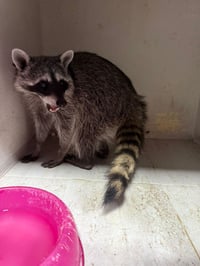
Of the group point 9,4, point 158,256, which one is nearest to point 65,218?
point 158,256

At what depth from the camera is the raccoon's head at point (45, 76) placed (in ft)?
4.56

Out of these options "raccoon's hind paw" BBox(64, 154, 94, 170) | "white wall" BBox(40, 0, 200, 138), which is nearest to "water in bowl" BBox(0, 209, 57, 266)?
"raccoon's hind paw" BBox(64, 154, 94, 170)

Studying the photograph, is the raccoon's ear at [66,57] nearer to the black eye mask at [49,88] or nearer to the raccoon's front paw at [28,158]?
the black eye mask at [49,88]

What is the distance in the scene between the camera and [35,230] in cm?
96

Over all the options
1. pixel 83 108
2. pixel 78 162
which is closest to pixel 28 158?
pixel 78 162

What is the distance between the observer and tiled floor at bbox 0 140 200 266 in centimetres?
101

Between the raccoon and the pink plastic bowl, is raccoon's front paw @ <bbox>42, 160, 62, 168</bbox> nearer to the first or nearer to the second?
the raccoon

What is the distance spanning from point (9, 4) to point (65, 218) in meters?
1.06

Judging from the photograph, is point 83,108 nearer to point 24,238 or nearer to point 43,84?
point 43,84

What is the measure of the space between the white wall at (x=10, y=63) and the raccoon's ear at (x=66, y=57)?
0.85ft

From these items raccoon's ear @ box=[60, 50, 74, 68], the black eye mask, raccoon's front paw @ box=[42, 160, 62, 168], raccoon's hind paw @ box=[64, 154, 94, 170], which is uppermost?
raccoon's ear @ box=[60, 50, 74, 68]

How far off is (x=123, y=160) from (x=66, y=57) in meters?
0.56

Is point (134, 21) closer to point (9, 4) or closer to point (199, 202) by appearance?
point (9, 4)

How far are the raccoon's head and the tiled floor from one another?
37 centimetres
